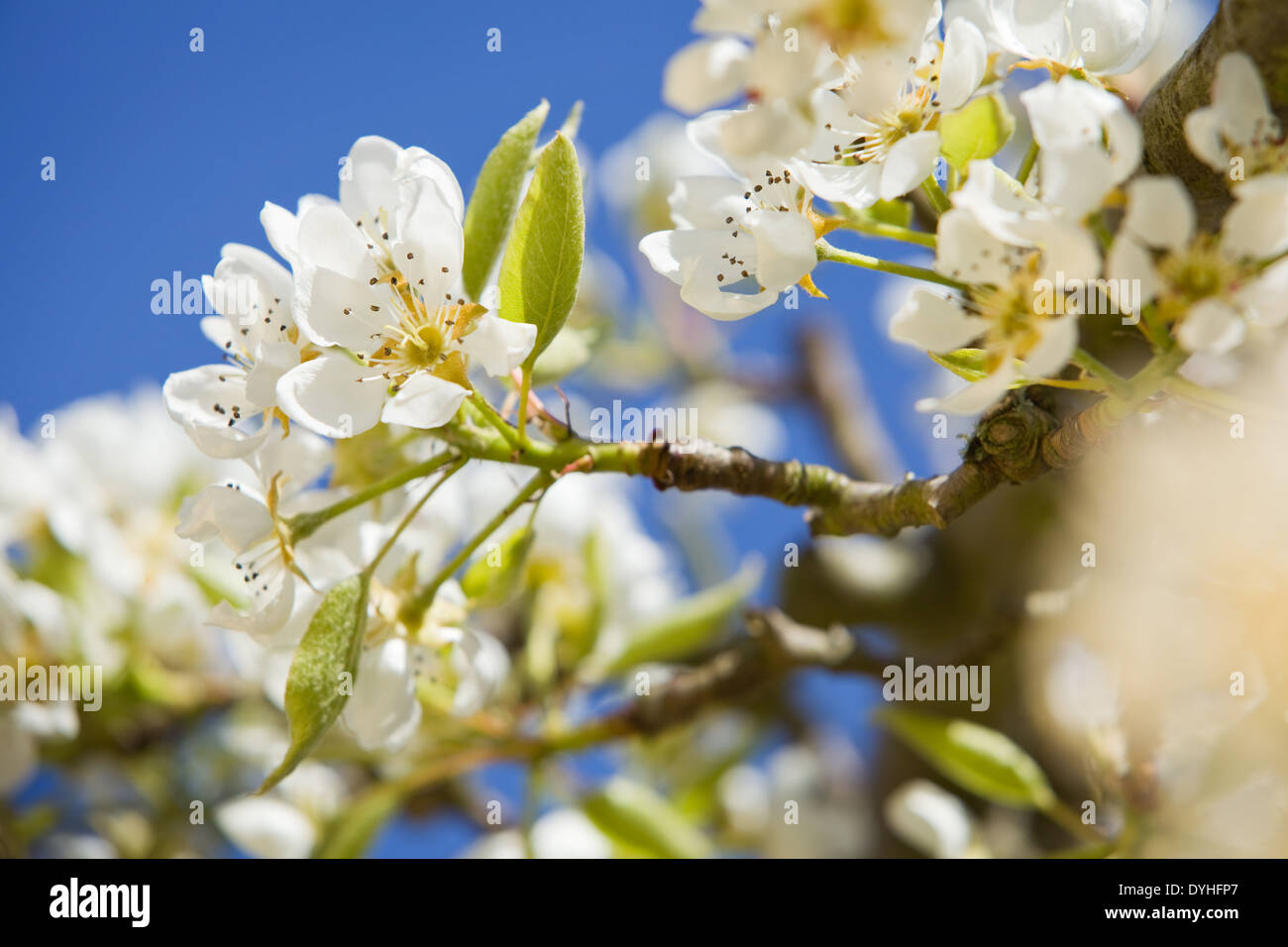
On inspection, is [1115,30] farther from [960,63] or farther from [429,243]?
[429,243]

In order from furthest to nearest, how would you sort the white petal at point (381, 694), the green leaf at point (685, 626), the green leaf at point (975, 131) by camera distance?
1. the green leaf at point (685, 626)
2. the white petal at point (381, 694)
3. the green leaf at point (975, 131)

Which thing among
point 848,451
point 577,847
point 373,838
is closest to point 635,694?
point 577,847

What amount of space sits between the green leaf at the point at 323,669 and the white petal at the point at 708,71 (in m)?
0.42

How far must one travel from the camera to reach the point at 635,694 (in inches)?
53.9

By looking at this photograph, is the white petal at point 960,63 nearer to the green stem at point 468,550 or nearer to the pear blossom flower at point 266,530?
the green stem at point 468,550

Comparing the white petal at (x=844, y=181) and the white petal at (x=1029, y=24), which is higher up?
the white petal at (x=1029, y=24)

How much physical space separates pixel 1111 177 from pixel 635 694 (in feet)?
3.28

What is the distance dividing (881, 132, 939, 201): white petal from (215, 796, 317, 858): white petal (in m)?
1.15

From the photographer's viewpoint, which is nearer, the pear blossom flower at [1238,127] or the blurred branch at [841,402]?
the pear blossom flower at [1238,127]

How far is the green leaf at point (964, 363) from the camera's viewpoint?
0.65 metres
